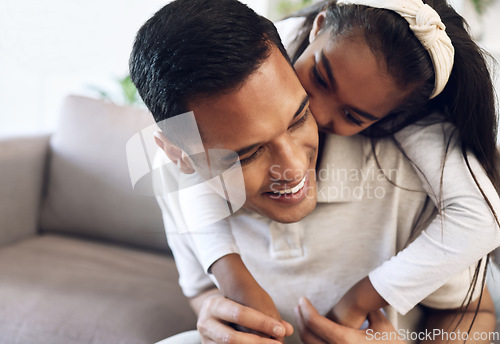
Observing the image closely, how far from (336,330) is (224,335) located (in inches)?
6.0

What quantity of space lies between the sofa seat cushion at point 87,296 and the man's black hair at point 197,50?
0.53m

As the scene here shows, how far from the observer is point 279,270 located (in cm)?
75

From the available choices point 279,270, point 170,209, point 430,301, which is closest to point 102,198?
point 170,209

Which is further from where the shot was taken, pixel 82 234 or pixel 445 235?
pixel 82 234

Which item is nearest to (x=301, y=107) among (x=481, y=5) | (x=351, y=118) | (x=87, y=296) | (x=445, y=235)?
(x=351, y=118)

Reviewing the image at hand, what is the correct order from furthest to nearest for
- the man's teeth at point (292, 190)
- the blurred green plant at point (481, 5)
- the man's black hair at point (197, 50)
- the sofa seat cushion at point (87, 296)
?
the blurred green plant at point (481, 5) < the sofa seat cushion at point (87, 296) < the man's teeth at point (292, 190) < the man's black hair at point (197, 50)

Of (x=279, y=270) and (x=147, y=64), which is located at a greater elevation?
(x=147, y=64)

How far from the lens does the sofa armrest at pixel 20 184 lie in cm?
122

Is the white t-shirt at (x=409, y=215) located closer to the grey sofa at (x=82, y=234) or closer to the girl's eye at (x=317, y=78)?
the girl's eye at (x=317, y=78)

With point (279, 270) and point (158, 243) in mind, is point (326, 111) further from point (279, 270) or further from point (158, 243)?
point (158, 243)

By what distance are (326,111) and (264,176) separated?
139 millimetres

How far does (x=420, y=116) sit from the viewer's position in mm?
658

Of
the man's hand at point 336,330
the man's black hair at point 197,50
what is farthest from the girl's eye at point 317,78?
the man's hand at point 336,330

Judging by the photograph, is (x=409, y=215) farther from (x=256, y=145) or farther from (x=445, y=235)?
(x=256, y=145)
